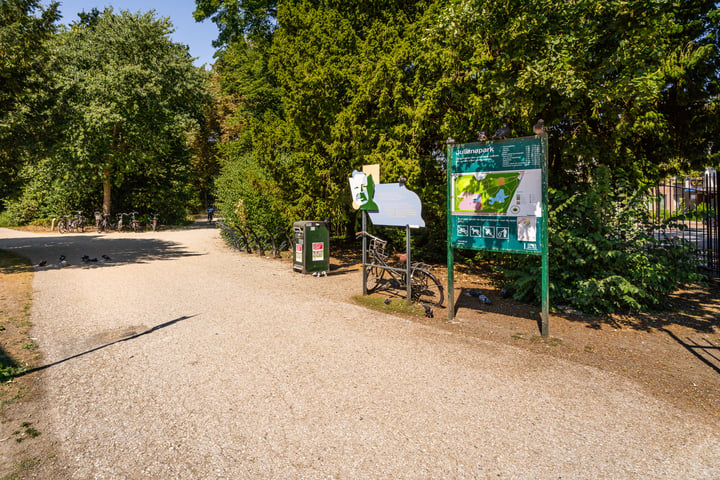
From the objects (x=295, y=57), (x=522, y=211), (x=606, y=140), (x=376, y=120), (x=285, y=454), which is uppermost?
(x=295, y=57)

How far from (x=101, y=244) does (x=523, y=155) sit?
1692cm

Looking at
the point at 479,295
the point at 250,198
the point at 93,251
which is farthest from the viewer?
the point at 93,251

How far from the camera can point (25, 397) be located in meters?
3.67

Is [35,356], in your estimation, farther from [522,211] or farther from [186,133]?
[186,133]

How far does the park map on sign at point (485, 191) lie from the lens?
17.9 ft

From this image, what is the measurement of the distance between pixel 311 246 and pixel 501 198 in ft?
17.5

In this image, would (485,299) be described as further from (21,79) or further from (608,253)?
(21,79)

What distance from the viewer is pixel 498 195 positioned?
557cm

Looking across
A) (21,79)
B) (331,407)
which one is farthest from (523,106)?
(21,79)

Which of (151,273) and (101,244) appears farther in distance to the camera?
(101,244)

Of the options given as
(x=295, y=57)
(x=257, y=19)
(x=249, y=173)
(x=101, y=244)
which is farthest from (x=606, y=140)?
(x=101, y=244)

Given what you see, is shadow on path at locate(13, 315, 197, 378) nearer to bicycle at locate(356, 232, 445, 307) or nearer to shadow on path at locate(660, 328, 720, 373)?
bicycle at locate(356, 232, 445, 307)

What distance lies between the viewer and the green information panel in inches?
207

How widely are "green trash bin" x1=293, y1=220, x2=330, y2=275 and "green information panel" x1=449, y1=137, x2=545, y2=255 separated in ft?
14.8
